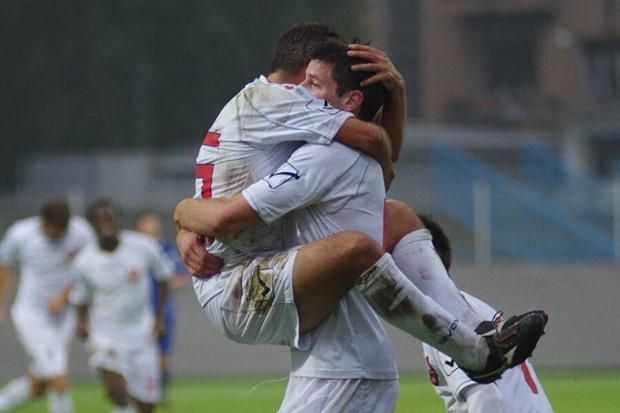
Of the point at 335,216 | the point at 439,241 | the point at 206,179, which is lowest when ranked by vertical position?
the point at 439,241

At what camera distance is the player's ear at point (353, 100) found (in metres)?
5.95

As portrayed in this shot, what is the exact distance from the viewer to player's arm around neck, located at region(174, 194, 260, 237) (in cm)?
572

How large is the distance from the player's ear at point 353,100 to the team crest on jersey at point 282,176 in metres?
0.39

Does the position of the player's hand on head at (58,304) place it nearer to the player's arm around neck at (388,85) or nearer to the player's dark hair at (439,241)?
the player's dark hair at (439,241)

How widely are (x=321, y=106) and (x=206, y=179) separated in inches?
23.2

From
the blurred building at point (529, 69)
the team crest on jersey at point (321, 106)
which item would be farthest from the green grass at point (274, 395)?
the blurred building at point (529, 69)

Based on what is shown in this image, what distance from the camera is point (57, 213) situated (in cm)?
1438

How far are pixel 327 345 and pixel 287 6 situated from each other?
1027 inches

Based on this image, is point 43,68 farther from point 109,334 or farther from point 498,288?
point 109,334

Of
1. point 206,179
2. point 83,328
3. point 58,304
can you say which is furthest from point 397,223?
point 58,304

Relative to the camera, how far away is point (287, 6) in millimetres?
31562

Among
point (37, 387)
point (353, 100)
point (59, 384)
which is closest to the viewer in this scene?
point (353, 100)

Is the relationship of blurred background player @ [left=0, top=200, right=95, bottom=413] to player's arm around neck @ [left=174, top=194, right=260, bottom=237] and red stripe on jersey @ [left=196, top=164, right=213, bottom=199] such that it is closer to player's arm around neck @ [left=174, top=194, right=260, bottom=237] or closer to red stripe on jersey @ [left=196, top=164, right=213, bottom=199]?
red stripe on jersey @ [left=196, top=164, right=213, bottom=199]

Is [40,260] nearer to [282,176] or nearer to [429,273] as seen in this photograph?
[429,273]
